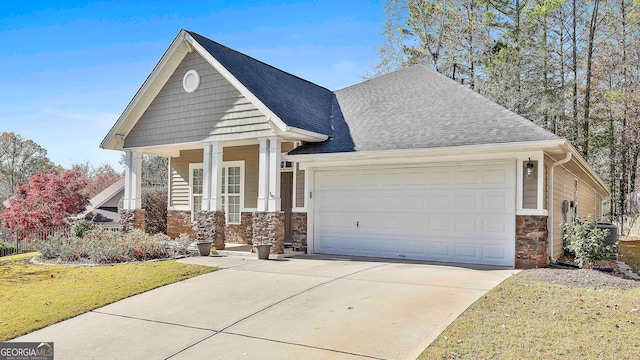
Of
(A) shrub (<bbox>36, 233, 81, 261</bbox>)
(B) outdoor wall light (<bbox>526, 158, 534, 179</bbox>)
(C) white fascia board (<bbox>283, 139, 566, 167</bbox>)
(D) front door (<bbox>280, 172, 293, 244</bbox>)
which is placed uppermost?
(C) white fascia board (<bbox>283, 139, 566, 167</bbox>)

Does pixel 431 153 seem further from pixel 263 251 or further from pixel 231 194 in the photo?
pixel 231 194

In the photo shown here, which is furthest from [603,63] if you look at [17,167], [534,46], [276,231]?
[17,167]

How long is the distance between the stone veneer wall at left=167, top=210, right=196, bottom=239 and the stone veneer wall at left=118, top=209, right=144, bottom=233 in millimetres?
1584

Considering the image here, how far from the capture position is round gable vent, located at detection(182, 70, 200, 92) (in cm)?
1298

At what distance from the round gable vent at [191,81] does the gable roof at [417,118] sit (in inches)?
144

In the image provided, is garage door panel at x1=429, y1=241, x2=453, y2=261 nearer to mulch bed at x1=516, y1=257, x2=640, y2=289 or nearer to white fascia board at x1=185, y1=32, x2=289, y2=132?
mulch bed at x1=516, y1=257, x2=640, y2=289

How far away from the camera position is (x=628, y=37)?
83.5ft

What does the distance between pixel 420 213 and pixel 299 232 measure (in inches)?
131

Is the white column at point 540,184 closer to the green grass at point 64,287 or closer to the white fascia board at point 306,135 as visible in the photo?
the white fascia board at point 306,135

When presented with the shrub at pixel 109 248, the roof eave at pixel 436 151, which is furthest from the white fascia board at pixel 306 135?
the shrub at pixel 109 248

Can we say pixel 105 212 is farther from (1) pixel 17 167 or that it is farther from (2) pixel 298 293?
(1) pixel 17 167

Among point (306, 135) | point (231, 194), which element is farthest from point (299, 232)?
point (231, 194)

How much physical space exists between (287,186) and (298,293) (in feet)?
22.5

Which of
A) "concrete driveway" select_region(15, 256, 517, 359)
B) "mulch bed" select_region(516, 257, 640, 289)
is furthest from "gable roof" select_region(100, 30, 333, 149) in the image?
"mulch bed" select_region(516, 257, 640, 289)
